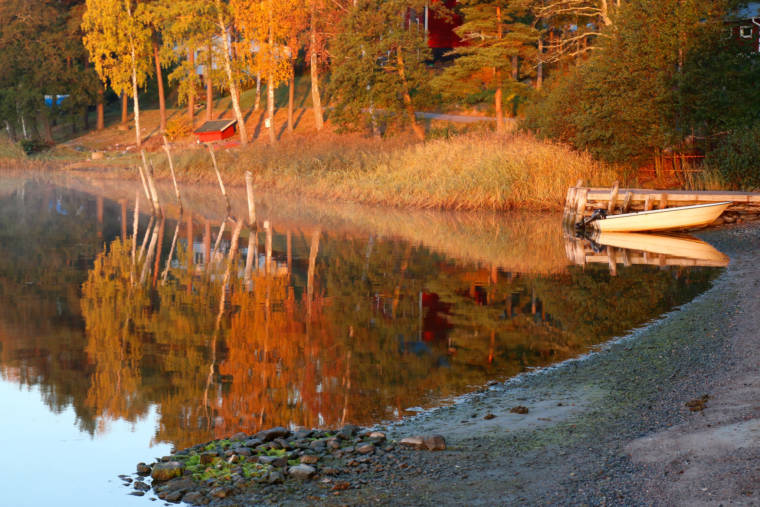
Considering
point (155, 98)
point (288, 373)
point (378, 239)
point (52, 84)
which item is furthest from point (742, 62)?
point (155, 98)

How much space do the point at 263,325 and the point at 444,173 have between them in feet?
61.9

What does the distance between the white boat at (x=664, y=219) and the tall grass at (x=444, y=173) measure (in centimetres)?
510

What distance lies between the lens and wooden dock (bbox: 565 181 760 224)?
24.7 meters

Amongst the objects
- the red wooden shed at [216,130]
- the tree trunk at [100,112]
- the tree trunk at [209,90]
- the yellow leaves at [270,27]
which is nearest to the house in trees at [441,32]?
the yellow leaves at [270,27]

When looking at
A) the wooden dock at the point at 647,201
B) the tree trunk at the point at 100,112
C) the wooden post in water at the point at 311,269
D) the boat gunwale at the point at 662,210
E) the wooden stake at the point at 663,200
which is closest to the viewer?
the wooden post in water at the point at 311,269

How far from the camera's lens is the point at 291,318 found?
49.4 feet

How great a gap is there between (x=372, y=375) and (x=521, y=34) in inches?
1348

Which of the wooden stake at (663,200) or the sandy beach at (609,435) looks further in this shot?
the wooden stake at (663,200)

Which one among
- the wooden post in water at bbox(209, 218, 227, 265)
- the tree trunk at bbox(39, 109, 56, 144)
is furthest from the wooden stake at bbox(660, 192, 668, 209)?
the tree trunk at bbox(39, 109, 56, 144)

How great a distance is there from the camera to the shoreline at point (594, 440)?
20.7ft

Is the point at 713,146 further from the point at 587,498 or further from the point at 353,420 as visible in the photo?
the point at 587,498

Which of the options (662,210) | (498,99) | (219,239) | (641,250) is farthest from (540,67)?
(219,239)

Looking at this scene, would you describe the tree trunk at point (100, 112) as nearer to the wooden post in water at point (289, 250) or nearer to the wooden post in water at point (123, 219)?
the wooden post in water at point (123, 219)

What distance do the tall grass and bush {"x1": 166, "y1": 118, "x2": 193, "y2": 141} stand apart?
19533 mm
